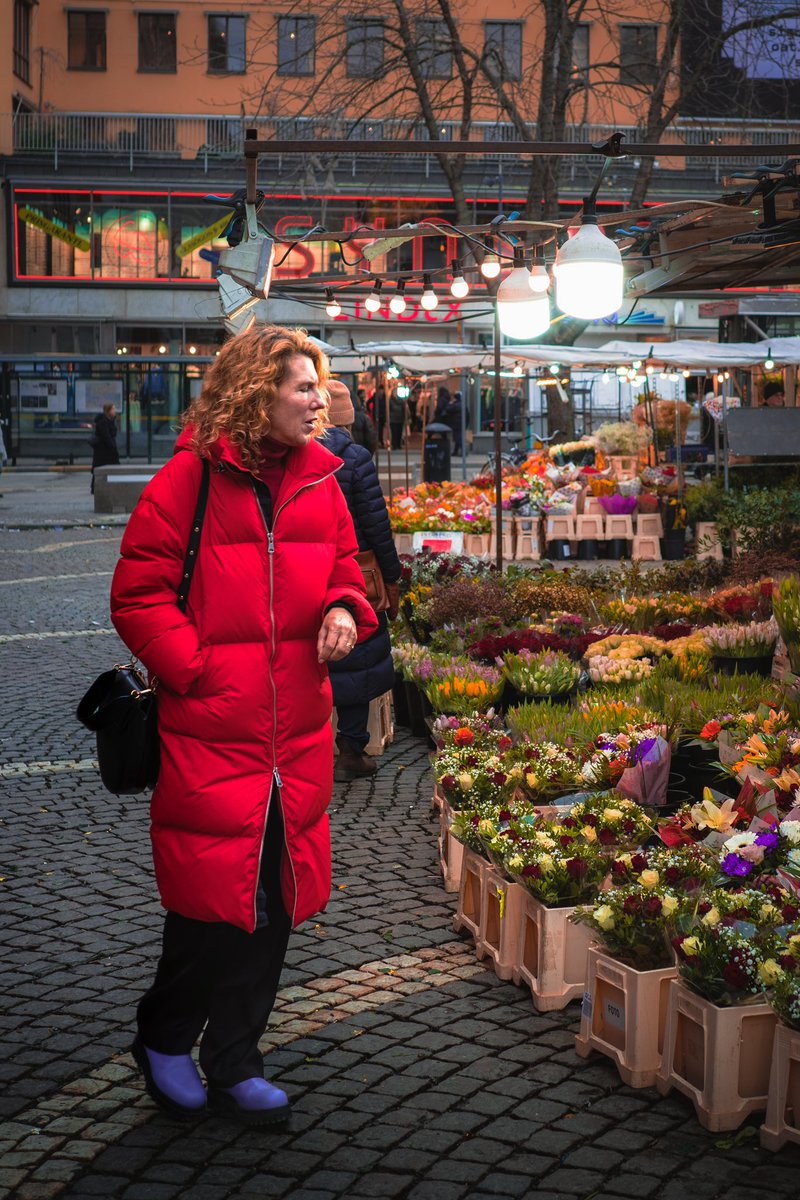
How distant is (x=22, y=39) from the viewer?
4028cm

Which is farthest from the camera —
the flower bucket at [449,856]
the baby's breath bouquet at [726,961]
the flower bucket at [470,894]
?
the flower bucket at [449,856]

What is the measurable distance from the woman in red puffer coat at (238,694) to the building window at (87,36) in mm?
40640

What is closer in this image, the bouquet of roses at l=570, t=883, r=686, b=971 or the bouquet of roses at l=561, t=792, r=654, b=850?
the bouquet of roses at l=570, t=883, r=686, b=971

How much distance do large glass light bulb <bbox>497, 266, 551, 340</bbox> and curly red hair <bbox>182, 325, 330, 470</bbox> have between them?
577 cm

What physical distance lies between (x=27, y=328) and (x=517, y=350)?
2477cm

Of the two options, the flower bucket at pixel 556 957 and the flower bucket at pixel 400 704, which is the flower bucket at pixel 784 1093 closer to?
the flower bucket at pixel 556 957

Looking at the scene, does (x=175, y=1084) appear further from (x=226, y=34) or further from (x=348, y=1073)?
(x=226, y=34)

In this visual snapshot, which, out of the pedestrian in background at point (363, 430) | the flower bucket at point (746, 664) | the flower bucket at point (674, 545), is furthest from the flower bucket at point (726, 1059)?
the flower bucket at point (674, 545)

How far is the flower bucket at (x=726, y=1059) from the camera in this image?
361 cm

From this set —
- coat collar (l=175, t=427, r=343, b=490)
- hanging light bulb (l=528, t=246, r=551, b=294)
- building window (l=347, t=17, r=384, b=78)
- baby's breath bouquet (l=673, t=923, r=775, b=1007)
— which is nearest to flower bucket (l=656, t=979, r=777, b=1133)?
baby's breath bouquet (l=673, t=923, r=775, b=1007)

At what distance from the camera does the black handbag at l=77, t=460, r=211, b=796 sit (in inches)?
138

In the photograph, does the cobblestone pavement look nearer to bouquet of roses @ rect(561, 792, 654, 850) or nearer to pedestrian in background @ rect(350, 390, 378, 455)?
bouquet of roses @ rect(561, 792, 654, 850)

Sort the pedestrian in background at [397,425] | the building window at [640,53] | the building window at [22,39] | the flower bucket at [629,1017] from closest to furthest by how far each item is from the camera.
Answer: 1. the flower bucket at [629,1017]
2. the building window at [640,53]
3. the pedestrian in background at [397,425]
4. the building window at [22,39]

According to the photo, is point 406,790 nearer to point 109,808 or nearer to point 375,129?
point 109,808
